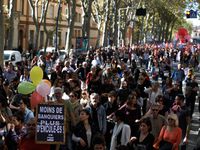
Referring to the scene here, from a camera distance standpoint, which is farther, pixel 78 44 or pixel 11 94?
pixel 78 44

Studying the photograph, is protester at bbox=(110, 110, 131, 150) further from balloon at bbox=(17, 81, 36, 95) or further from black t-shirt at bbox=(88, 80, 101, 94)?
black t-shirt at bbox=(88, 80, 101, 94)

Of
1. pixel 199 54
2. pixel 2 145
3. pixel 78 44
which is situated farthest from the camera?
pixel 199 54

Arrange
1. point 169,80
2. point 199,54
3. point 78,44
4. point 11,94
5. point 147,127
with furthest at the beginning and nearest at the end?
point 199,54
point 78,44
point 169,80
point 11,94
point 147,127

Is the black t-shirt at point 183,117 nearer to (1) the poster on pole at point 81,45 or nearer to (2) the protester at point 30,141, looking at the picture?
(2) the protester at point 30,141

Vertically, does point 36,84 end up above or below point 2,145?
above

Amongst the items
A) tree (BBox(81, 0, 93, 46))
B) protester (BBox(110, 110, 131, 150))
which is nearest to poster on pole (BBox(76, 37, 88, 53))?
tree (BBox(81, 0, 93, 46))

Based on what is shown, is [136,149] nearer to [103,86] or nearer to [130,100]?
[130,100]

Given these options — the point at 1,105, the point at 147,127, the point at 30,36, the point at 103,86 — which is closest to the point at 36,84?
the point at 1,105

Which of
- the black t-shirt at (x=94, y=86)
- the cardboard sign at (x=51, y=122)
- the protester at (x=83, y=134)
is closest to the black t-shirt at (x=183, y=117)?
the protester at (x=83, y=134)

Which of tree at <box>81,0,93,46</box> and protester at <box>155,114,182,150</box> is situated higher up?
tree at <box>81,0,93,46</box>

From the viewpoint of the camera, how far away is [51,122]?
5.79 m

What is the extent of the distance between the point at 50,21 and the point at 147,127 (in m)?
52.9

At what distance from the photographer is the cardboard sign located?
571 cm

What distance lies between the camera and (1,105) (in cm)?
724
